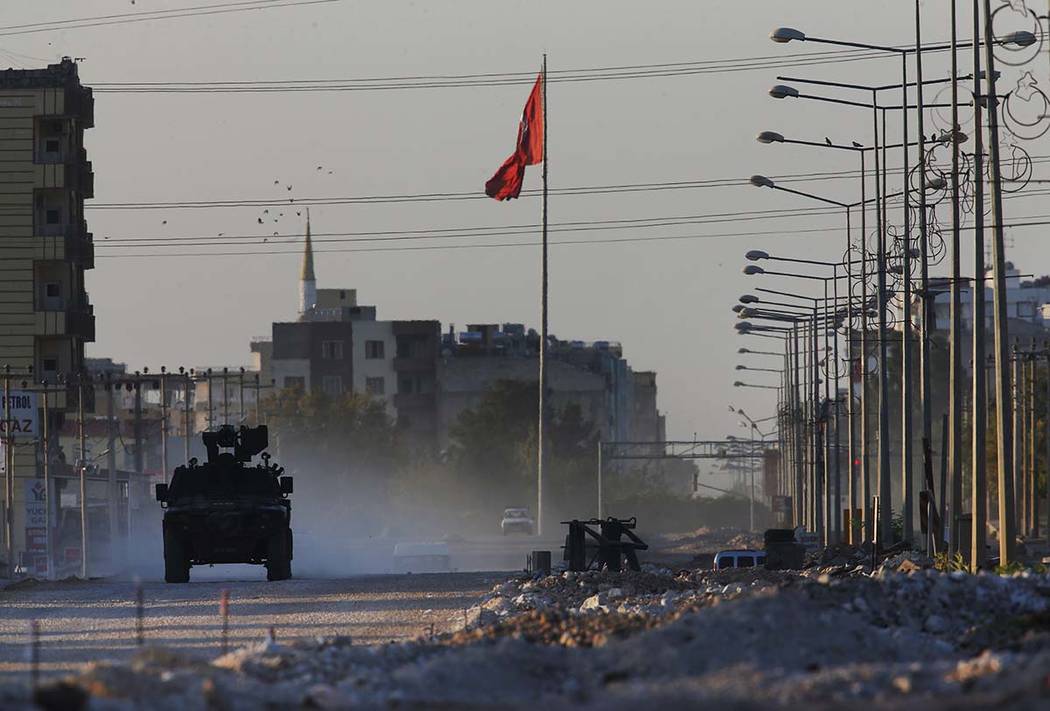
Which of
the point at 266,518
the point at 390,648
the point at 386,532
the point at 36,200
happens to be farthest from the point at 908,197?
the point at 386,532

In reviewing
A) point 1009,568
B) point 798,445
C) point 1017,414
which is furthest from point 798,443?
point 1009,568

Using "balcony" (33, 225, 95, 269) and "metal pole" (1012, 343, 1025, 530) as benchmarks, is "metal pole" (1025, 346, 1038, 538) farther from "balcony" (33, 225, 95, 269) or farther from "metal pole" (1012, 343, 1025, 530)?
"balcony" (33, 225, 95, 269)

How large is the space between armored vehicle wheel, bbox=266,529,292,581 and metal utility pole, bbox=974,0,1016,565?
46.1ft

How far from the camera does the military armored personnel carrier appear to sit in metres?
43.2

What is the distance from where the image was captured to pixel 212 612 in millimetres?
34562

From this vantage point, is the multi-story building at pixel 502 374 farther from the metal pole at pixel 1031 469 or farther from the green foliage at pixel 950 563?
the green foliage at pixel 950 563

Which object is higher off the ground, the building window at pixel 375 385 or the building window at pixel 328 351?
the building window at pixel 328 351

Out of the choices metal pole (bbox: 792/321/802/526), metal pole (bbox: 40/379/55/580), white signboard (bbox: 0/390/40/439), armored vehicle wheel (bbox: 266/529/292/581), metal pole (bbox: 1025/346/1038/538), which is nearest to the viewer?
armored vehicle wheel (bbox: 266/529/292/581)

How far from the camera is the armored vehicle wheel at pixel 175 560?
143 feet

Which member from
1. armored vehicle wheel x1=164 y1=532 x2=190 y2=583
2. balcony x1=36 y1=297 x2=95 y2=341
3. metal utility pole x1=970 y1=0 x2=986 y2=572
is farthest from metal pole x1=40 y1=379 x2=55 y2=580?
metal utility pole x1=970 y1=0 x2=986 y2=572

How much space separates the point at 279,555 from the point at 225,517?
1420 millimetres

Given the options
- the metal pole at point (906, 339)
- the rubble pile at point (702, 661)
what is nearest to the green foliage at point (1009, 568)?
the rubble pile at point (702, 661)

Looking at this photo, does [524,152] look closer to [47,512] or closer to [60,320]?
[60,320]

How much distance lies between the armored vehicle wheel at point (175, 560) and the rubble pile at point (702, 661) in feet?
55.2
